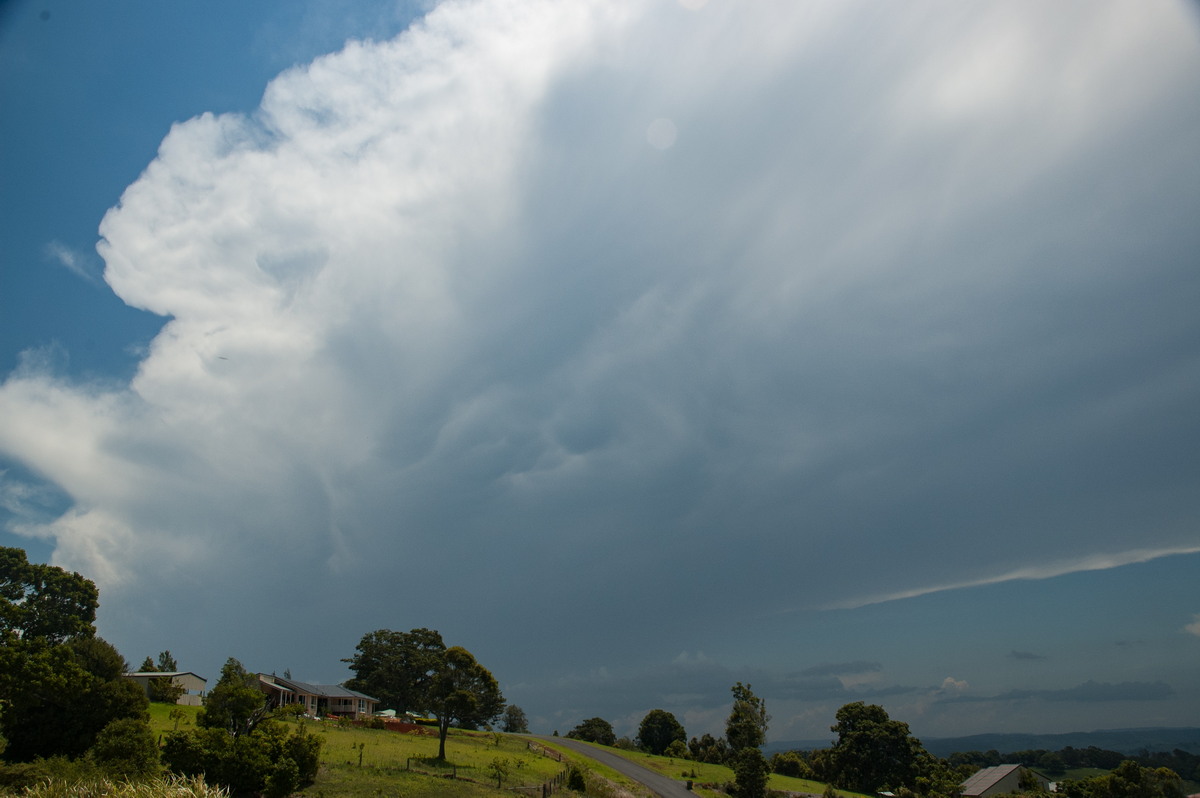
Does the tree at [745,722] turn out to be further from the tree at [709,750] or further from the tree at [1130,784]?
the tree at [1130,784]

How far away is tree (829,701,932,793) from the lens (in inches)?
3305

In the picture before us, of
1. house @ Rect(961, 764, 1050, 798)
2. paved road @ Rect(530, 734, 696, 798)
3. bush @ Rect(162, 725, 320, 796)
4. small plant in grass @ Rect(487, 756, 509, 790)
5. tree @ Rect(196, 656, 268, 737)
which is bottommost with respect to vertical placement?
house @ Rect(961, 764, 1050, 798)

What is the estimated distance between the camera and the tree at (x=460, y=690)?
56.5 metres

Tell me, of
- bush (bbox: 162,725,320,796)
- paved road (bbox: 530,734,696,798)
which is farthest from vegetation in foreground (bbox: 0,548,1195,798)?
paved road (bbox: 530,734,696,798)

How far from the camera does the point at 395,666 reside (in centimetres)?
11244

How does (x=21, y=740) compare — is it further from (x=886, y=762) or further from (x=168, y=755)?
(x=886, y=762)

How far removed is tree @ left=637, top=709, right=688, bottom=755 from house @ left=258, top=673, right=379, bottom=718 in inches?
1728

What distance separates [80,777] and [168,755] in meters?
3.55

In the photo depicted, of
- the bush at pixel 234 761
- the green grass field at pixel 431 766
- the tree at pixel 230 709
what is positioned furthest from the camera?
the green grass field at pixel 431 766

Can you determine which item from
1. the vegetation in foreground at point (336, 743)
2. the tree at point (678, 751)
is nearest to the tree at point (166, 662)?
the vegetation in foreground at point (336, 743)

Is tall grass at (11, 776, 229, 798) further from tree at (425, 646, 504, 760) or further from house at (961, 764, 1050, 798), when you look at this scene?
house at (961, 764, 1050, 798)

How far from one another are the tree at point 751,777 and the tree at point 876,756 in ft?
95.7

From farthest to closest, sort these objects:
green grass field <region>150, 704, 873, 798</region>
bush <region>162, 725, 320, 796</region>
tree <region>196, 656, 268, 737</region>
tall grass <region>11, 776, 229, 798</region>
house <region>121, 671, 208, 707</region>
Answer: house <region>121, 671, 208, 707</region>
green grass field <region>150, 704, 873, 798</region>
tree <region>196, 656, 268, 737</region>
bush <region>162, 725, 320, 796</region>
tall grass <region>11, 776, 229, 798</region>

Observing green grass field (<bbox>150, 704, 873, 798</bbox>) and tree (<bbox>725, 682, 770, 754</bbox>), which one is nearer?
green grass field (<bbox>150, 704, 873, 798</bbox>)
